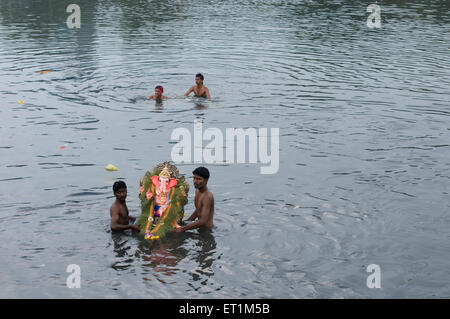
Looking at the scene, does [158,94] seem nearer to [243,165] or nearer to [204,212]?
[243,165]

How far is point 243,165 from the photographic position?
47.6 feet

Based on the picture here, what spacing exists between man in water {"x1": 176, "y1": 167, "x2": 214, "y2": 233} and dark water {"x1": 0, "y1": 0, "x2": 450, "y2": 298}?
211mm

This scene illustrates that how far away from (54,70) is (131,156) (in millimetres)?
10997

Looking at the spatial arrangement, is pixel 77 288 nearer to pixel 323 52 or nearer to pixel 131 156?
pixel 131 156

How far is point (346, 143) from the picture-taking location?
1589cm

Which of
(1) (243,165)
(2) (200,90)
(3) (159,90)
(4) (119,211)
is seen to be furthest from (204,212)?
(2) (200,90)

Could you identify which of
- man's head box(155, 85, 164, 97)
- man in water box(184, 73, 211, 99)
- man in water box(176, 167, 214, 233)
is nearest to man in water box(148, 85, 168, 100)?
man's head box(155, 85, 164, 97)

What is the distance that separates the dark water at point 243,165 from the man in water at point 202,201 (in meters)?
0.21

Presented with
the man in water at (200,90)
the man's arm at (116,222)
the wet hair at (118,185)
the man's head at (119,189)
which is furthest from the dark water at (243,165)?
the wet hair at (118,185)

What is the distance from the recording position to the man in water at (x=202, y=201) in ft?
34.9

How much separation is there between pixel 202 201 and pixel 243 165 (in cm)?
393

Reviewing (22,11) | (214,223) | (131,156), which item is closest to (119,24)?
(22,11)

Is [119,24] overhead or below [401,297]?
overhead

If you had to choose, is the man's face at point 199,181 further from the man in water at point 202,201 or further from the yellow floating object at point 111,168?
the yellow floating object at point 111,168
